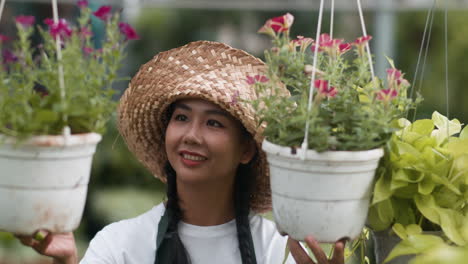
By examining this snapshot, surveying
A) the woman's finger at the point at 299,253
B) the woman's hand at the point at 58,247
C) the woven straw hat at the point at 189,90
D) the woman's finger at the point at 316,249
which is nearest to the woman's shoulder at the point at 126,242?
the woven straw hat at the point at 189,90

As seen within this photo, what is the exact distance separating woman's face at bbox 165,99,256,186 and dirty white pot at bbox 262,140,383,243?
1.86 feet

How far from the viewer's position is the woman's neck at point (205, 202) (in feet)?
7.70

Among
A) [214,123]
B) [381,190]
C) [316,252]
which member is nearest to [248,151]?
[214,123]

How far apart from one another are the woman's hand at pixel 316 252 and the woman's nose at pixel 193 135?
1.46 feet

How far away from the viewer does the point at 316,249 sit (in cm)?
173

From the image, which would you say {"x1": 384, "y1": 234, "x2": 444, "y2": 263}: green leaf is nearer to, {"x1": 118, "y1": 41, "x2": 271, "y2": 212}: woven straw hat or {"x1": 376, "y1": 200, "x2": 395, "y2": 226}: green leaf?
{"x1": 376, "y1": 200, "x2": 395, "y2": 226}: green leaf

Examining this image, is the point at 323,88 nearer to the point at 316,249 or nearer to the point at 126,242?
the point at 316,249

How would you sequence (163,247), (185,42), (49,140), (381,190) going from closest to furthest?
1. (49,140)
2. (381,190)
3. (163,247)
4. (185,42)

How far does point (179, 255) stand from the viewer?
2.30 m

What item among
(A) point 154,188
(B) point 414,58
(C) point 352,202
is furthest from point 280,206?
(B) point 414,58

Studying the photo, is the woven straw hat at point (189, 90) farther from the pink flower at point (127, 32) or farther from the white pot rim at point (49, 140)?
the white pot rim at point (49, 140)

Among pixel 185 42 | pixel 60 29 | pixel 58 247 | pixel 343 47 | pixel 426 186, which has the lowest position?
pixel 185 42

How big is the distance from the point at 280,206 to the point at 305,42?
0.43m

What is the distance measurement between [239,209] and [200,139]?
0.39 meters
